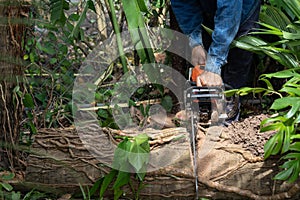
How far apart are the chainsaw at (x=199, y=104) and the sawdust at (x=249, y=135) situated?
14 centimetres

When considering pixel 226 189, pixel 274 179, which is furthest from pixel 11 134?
pixel 274 179

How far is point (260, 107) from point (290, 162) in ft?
4.47

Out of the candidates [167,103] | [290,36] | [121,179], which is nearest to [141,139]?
[121,179]

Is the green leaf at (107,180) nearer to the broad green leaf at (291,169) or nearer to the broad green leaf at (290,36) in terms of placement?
the broad green leaf at (291,169)

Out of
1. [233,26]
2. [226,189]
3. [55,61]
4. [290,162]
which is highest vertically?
[233,26]

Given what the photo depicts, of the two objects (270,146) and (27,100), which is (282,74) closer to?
(270,146)

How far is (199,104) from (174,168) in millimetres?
559

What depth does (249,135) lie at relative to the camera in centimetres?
308

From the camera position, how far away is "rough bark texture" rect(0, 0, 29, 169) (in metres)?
3.16

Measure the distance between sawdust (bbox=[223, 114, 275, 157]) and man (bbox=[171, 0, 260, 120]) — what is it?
10.6 inches

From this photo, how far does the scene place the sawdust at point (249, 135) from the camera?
302cm

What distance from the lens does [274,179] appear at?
2.88 metres

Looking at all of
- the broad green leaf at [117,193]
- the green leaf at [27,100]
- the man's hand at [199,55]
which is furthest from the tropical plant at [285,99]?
the green leaf at [27,100]

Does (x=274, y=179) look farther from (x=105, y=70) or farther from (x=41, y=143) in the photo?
(x=105, y=70)
